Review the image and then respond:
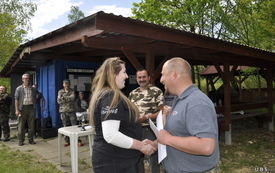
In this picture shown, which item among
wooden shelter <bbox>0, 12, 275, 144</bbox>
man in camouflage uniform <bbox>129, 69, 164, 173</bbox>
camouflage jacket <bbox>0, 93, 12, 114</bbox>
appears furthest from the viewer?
camouflage jacket <bbox>0, 93, 12, 114</bbox>

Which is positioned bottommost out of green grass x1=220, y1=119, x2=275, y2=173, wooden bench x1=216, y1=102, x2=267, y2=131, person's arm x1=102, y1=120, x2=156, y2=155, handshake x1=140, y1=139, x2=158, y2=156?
green grass x1=220, y1=119, x2=275, y2=173

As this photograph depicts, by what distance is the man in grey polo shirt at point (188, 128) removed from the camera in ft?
4.20

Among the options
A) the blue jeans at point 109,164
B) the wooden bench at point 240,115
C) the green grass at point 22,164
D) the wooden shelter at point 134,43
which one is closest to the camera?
the blue jeans at point 109,164

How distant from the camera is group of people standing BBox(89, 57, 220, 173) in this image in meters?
1.30

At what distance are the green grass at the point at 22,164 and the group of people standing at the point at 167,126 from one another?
9.87ft

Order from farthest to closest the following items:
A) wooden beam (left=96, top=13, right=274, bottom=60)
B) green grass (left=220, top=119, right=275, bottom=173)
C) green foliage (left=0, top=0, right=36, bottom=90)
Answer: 1. green foliage (left=0, top=0, right=36, bottom=90)
2. green grass (left=220, top=119, right=275, bottom=173)
3. wooden beam (left=96, top=13, right=274, bottom=60)

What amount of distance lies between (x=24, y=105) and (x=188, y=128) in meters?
6.07

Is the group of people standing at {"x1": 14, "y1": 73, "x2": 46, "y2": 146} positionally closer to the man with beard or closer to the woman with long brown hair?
the man with beard

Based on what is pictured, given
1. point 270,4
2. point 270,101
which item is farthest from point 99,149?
point 270,4

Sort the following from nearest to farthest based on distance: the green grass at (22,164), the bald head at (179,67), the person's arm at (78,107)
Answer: the bald head at (179,67) → the green grass at (22,164) → the person's arm at (78,107)

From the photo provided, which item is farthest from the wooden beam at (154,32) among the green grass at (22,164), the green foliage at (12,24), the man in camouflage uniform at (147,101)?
the green foliage at (12,24)

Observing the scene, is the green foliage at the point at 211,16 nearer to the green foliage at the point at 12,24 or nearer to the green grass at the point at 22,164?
the green foliage at the point at 12,24

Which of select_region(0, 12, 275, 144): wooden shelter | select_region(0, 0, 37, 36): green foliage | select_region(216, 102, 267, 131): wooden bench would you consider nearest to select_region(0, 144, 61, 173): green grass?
select_region(0, 12, 275, 144): wooden shelter

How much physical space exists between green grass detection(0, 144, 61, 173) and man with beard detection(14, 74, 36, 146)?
765 mm
